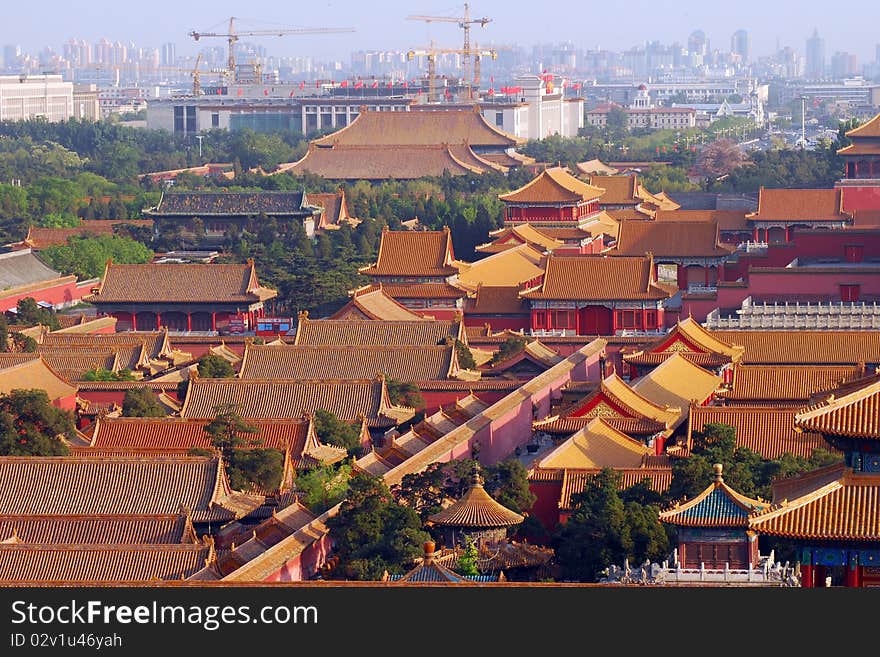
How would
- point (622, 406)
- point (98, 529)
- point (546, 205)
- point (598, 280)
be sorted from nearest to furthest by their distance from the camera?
point (98, 529), point (622, 406), point (598, 280), point (546, 205)

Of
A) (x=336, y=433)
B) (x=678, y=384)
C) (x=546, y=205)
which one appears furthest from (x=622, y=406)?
(x=546, y=205)

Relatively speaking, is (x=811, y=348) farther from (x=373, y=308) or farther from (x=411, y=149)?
(x=411, y=149)

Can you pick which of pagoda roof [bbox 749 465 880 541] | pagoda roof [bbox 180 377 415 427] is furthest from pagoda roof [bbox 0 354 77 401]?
pagoda roof [bbox 749 465 880 541]

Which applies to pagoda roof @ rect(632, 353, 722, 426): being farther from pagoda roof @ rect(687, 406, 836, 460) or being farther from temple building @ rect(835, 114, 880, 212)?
temple building @ rect(835, 114, 880, 212)

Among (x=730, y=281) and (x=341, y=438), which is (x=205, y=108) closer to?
(x=730, y=281)

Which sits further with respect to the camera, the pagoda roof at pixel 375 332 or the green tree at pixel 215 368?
the pagoda roof at pixel 375 332

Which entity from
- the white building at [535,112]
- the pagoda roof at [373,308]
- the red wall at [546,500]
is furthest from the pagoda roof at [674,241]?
the white building at [535,112]

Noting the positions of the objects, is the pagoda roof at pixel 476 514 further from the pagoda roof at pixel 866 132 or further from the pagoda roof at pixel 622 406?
the pagoda roof at pixel 866 132
